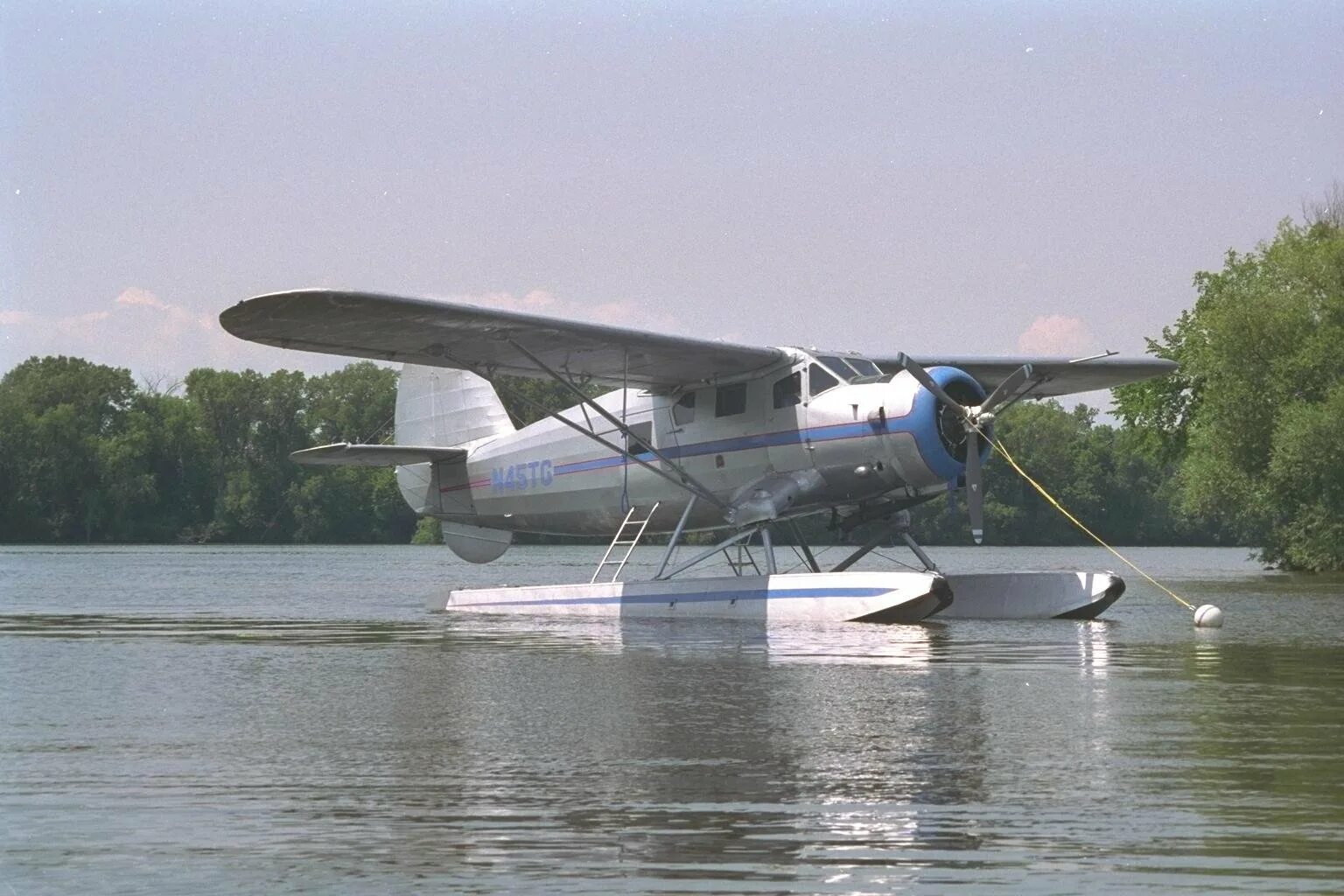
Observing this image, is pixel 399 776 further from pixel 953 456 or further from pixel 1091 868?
pixel 953 456

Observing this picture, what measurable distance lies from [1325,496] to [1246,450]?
232 cm

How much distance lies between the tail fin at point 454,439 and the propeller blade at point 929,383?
7558mm

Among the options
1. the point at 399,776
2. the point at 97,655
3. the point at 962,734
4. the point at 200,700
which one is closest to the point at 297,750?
the point at 399,776

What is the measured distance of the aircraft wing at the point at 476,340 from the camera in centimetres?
1524

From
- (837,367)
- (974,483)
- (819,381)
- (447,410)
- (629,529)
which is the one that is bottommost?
(629,529)

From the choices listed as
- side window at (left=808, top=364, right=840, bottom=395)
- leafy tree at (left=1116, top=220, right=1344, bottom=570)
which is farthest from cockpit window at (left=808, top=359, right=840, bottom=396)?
leafy tree at (left=1116, top=220, right=1344, bottom=570)

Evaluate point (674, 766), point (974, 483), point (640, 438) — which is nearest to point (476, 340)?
point (640, 438)

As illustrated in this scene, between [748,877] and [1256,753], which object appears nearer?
[748,877]

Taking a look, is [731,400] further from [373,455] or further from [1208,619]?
[1208,619]

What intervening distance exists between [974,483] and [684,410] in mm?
3830

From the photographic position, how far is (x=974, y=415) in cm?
1662

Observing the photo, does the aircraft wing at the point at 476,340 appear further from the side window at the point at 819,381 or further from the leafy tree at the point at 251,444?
the leafy tree at the point at 251,444

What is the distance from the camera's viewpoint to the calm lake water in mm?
4676

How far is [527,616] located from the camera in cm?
1873
